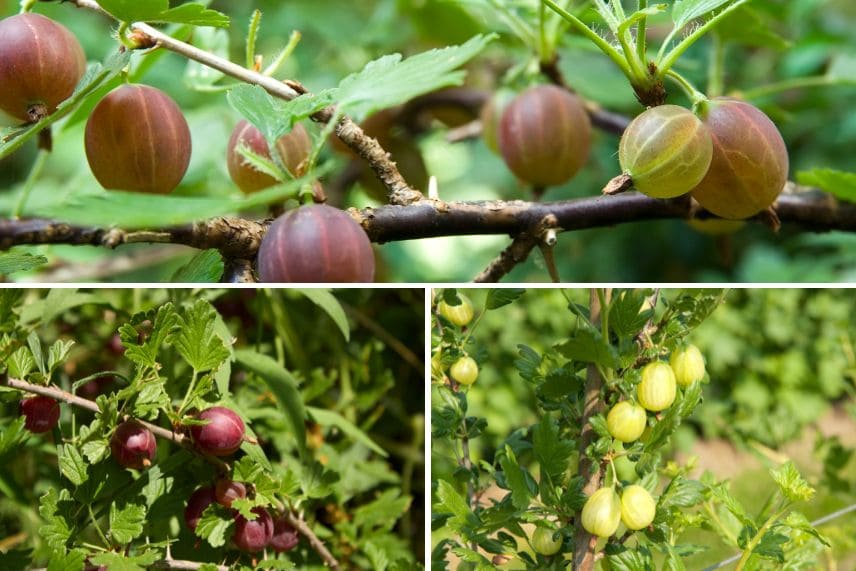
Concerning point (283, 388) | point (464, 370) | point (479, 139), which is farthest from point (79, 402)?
point (479, 139)

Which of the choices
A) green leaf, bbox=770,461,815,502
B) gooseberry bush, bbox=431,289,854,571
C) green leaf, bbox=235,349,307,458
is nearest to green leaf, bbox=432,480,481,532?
gooseberry bush, bbox=431,289,854,571

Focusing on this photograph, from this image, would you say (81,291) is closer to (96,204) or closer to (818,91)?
(96,204)

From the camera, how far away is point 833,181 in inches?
25.5

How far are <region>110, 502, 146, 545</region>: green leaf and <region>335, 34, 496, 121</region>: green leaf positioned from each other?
10.7 inches

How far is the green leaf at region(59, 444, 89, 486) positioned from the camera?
54cm

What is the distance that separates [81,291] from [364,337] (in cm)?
29

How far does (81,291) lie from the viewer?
0.67 metres

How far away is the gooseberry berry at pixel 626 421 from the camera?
1.85 feet

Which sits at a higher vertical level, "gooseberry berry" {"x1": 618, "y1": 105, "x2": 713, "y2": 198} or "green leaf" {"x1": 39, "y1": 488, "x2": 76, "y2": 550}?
"gooseberry berry" {"x1": 618, "y1": 105, "x2": 713, "y2": 198}

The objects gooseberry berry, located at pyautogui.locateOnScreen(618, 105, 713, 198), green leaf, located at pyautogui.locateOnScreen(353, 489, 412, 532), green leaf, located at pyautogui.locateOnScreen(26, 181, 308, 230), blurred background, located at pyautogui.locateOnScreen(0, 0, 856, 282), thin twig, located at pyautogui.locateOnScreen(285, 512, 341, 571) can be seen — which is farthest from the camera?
blurred background, located at pyautogui.locateOnScreen(0, 0, 856, 282)

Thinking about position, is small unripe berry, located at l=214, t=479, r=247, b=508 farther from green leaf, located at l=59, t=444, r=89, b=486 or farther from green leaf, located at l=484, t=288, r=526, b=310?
green leaf, located at l=484, t=288, r=526, b=310

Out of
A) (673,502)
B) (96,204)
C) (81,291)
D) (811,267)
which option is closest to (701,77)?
(811,267)

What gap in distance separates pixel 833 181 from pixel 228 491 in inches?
18.5

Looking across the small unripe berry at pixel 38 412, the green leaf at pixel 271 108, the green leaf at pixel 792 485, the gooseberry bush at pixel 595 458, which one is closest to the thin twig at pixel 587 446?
the gooseberry bush at pixel 595 458
